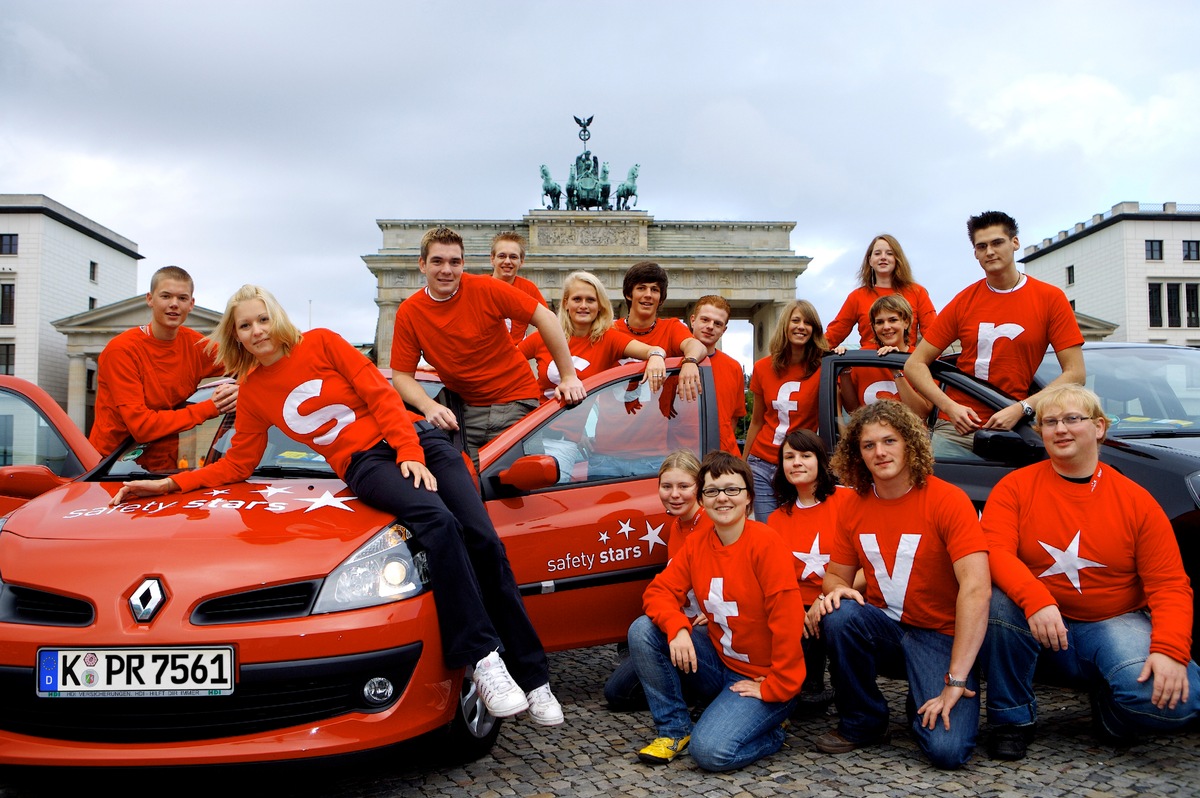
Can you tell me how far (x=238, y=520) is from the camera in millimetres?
2969

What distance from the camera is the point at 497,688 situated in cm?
288

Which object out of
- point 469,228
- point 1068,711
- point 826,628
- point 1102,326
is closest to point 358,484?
point 826,628

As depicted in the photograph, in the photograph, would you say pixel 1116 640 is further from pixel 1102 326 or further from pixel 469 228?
pixel 1102 326

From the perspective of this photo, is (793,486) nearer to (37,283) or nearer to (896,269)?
(896,269)

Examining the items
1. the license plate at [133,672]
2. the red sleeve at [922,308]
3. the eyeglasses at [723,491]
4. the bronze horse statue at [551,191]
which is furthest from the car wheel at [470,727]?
the bronze horse statue at [551,191]

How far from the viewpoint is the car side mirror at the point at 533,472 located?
3547 millimetres

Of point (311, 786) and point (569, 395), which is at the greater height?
point (569, 395)

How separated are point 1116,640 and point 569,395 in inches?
87.5

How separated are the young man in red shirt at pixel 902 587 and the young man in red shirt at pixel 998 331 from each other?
2.48 ft

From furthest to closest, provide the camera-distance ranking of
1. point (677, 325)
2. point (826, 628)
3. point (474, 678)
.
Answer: point (677, 325) → point (826, 628) → point (474, 678)

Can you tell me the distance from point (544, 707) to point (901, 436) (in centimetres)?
157

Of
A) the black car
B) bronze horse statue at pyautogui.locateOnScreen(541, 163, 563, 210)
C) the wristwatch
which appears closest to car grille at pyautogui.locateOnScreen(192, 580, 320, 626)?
the wristwatch

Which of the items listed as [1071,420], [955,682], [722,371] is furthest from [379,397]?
[1071,420]

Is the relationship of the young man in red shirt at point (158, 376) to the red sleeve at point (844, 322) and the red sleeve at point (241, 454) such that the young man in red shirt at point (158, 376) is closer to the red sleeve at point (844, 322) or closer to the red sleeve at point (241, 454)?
the red sleeve at point (241, 454)
